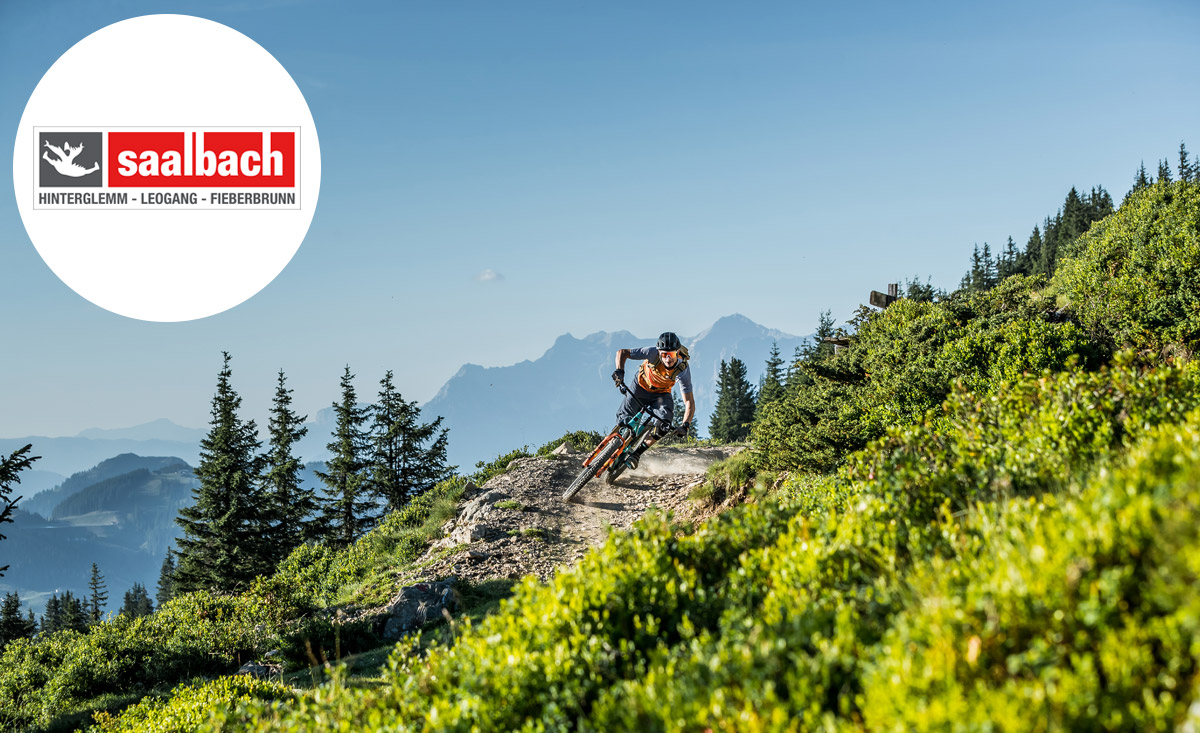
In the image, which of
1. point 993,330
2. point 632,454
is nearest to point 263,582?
point 632,454

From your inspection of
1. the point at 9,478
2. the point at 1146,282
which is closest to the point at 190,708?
the point at 9,478

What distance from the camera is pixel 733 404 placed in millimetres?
70562

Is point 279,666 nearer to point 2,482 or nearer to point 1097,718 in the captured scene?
point 1097,718

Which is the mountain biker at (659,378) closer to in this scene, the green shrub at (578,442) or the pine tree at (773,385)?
the green shrub at (578,442)

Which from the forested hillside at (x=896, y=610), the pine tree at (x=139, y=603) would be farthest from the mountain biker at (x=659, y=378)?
the pine tree at (x=139, y=603)

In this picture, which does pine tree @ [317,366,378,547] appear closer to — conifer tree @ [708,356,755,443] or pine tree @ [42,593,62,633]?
conifer tree @ [708,356,755,443]

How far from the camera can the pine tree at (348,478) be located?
119 ft

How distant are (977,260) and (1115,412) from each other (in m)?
119

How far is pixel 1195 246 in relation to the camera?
37.1 ft

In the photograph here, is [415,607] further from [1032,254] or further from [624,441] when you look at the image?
[1032,254]

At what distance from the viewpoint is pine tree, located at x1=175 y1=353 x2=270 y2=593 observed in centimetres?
3200

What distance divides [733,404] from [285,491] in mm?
48211

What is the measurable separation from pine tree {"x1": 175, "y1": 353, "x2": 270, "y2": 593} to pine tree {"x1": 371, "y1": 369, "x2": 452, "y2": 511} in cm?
649

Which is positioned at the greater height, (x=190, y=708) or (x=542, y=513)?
(x=542, y=513)
